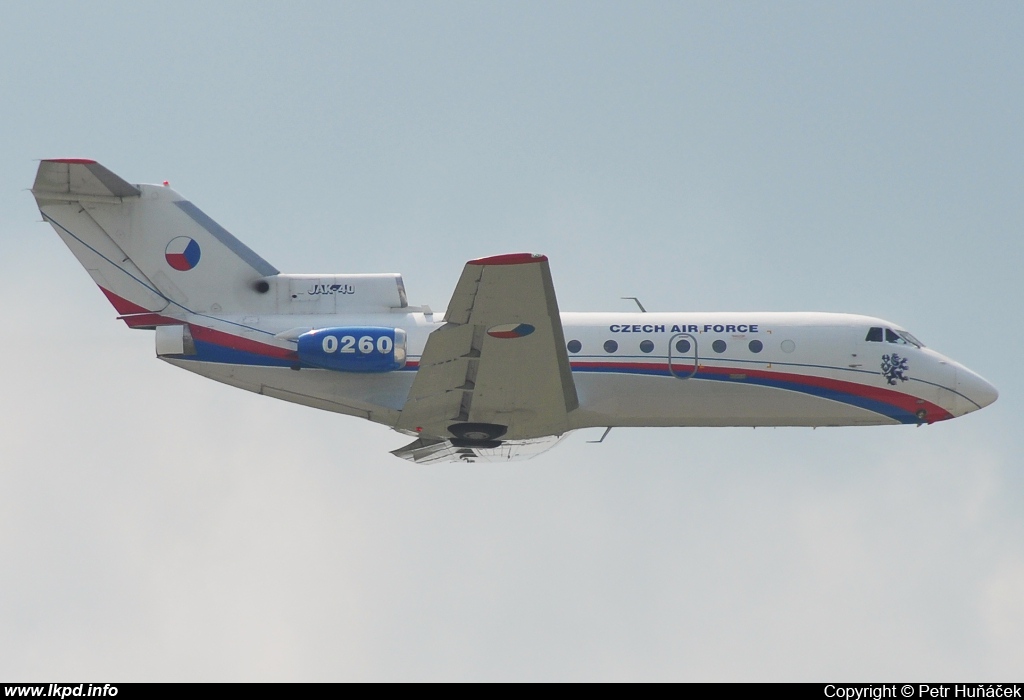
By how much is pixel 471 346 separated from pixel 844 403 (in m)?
8.75

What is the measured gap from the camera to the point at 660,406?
26516 millimetres

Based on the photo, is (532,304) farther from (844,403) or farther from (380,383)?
(844,403)

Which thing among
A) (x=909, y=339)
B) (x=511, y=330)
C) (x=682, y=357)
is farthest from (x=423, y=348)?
(x=909, y=339)

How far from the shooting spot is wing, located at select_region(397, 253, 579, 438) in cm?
2192

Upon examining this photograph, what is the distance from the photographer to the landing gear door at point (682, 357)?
86.5 feet

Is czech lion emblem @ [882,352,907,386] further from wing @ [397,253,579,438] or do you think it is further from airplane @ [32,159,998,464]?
wing @ [397,253,579,438]

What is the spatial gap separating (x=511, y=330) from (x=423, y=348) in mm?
3031

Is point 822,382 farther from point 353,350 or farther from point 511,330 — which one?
point 353,350

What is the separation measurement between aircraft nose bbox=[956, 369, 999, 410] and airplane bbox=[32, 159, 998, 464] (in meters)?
0.03

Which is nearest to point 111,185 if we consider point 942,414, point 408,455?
point 408,455

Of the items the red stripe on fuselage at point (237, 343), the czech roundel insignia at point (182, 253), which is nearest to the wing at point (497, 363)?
the red stripe on fuselage at point (237, 343)

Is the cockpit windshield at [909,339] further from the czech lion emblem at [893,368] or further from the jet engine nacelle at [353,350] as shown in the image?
the jet engine nacelle at [353,350]

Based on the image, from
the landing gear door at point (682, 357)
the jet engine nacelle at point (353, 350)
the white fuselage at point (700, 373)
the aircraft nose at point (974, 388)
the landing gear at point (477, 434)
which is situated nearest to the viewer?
the jet engine nacelle at point (353, 350)

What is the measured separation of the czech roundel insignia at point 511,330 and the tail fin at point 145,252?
245 inches
